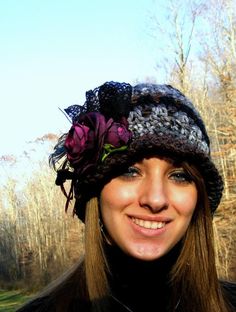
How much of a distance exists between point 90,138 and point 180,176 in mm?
432

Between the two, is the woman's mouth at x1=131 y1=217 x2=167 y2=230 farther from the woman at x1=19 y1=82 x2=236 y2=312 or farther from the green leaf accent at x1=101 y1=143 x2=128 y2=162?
the green leaf accent at x1=101 y1=143 x2=128 y2=162

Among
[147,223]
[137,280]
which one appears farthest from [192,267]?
[147,223]

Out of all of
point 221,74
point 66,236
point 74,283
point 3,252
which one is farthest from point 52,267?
point 74,283

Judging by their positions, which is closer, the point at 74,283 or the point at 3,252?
the point at 74,283

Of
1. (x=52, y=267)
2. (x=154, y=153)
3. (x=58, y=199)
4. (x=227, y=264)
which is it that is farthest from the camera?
(x=58, y=199)

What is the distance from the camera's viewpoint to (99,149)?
6.92ft

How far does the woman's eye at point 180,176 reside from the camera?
81.0 inches

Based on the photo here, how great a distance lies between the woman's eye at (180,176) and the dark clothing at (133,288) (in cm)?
38

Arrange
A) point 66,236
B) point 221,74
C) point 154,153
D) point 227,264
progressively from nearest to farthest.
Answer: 1. point 154,153
2. point 227,264
3. point 221,74
4. point 66,236

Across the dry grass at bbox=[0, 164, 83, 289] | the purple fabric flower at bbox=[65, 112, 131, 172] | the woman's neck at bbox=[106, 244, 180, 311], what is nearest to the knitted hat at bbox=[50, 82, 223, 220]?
the purple fabric flower at bbox=[65, 112, 131, 172]

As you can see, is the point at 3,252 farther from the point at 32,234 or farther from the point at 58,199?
the point at 58,199

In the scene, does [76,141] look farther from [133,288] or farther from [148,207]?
[133,288]

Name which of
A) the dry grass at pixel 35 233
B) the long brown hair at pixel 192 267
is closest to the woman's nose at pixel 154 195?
the long brown hair at pixel 192 267

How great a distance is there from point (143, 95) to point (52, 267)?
29.9 m
